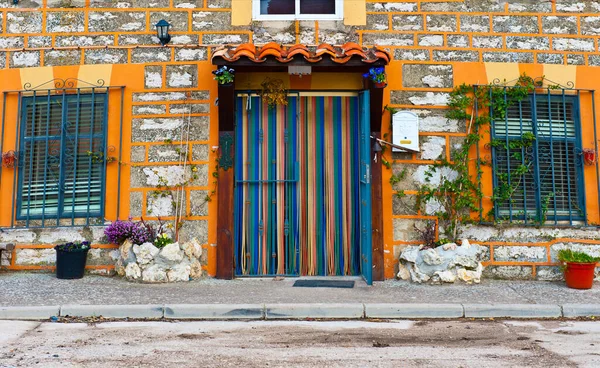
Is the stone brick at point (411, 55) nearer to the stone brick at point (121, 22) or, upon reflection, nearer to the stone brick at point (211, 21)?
the stone brick at point (211, 21)

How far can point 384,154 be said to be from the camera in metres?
6.73

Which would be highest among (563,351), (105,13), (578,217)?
(105,13)

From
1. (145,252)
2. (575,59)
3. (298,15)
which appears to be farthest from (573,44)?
(145,252)

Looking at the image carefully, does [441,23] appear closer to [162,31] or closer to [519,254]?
[519,254]

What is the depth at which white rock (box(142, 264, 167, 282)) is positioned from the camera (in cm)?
623

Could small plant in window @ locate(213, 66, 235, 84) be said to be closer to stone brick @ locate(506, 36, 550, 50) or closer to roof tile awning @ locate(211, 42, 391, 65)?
roof tile awning @ locate(211, 42, 391, 65)

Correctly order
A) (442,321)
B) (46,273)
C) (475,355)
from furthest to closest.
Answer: (46,273) < (442,321) < (475,355)

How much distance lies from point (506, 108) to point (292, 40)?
310 cm

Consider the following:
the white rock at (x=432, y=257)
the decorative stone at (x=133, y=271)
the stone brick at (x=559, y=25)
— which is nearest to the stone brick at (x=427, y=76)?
the stone brick at (x=559, y=25)

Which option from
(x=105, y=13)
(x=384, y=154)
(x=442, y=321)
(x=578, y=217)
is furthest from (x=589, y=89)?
(x=105, y=13)

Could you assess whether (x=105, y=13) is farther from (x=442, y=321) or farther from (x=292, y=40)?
(x=442, y=321)

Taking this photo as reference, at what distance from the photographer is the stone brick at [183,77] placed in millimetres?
6812

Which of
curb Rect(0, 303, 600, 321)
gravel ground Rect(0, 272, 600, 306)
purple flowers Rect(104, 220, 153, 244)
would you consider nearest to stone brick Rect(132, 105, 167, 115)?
purple flowers Rect(104, 220, 153, 244)

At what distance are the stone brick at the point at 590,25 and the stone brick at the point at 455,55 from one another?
161cm
